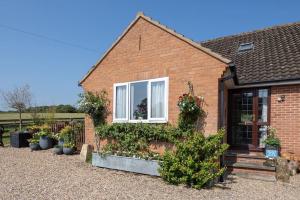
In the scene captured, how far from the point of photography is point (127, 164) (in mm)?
9758

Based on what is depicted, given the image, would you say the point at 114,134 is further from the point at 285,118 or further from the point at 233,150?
the point at 285,118

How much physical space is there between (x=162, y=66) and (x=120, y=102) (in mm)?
2352

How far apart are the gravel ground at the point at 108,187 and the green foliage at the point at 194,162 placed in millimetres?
275

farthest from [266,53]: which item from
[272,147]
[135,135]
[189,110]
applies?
[135,135]

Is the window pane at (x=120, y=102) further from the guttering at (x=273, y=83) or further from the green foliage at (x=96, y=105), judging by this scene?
the guttering at (x=273, y=83)

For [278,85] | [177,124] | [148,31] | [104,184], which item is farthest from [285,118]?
[104,184]

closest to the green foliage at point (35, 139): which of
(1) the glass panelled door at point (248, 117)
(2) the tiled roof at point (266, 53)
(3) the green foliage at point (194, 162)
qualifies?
(3) the green foliage at point (194, 162)

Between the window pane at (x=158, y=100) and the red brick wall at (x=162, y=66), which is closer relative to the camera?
the red brick wall at (x=162, y=66)

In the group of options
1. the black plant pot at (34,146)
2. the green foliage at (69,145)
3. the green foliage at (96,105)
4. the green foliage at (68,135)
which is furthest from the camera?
the black plant pot at (34,146)

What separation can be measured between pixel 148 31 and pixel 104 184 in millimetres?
5728

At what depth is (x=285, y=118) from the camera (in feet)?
35.1

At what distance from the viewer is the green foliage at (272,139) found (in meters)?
10.3

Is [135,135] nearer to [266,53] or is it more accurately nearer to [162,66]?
[162,66]

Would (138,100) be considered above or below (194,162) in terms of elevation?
above
